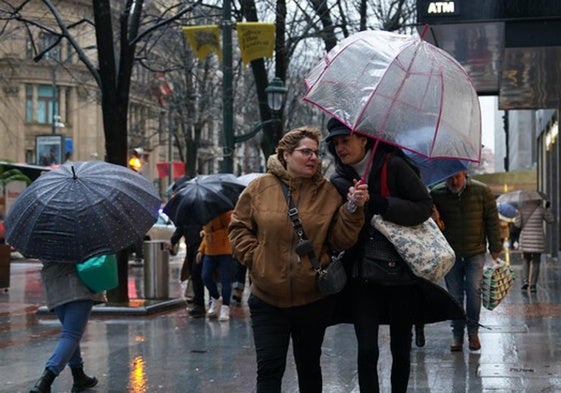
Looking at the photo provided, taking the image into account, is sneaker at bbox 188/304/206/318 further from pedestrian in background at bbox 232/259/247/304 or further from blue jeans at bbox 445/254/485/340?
blue jeans at bbox 445/254/485/340

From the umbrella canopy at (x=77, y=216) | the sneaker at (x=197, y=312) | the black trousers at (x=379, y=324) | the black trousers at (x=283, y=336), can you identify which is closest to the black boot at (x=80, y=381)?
the umbrella canopy at (x=77, y=216)

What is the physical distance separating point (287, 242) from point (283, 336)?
0.52 m

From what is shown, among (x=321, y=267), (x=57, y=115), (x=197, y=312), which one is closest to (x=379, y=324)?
(x=321, y=267)

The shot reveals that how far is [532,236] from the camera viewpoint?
15.9 metres

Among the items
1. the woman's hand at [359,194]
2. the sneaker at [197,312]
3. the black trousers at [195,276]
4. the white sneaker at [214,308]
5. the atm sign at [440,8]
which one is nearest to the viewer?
the woman's hand at [359,194]

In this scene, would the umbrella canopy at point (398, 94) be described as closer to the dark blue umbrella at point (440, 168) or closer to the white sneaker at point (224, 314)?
the dark blue umbrella at point (440, 168)

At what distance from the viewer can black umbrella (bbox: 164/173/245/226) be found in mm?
12281

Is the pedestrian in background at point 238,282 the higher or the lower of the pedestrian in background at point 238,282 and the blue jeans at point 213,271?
the lower

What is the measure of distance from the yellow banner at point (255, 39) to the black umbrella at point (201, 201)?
4.50 meters

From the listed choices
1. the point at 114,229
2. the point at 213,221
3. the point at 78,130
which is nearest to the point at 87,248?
the point at 114,229

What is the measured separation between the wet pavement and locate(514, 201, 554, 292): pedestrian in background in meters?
2.28

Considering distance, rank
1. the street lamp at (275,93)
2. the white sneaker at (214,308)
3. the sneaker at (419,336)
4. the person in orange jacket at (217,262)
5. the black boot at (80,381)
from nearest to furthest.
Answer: the black boot at (80,381)
the sneaker at (419,336)
the person in orange jacket at (217,262)
the white sneaker at (214,308)
the street lamp at (275,93)

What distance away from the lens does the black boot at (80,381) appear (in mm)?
7730

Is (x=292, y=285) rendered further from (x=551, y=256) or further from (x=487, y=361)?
(x=551, y=256)
